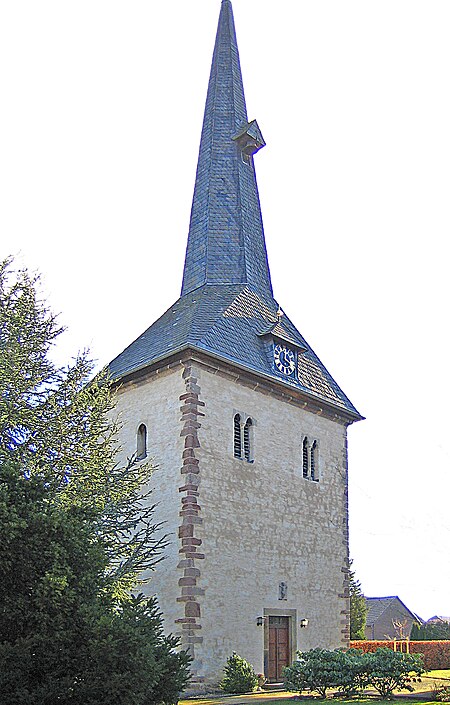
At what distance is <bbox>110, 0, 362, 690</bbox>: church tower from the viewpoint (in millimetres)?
17562

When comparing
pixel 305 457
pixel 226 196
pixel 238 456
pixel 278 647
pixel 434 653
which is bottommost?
pixel 434 653

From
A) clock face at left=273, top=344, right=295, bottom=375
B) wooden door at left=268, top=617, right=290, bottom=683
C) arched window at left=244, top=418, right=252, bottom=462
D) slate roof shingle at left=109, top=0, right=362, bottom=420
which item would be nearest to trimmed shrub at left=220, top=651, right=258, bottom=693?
wooden door at left=268, top=617, right=290, bottom=683

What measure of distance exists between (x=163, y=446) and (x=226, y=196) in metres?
9.95

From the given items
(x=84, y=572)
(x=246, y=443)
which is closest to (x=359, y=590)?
(x=246, y=443)

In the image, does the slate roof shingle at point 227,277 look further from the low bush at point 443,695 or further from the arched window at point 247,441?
the low bush at point 443,695

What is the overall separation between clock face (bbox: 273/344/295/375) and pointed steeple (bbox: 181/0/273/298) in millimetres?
2792

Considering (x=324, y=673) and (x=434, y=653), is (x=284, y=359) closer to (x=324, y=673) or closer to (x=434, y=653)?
(x=324, y=673)

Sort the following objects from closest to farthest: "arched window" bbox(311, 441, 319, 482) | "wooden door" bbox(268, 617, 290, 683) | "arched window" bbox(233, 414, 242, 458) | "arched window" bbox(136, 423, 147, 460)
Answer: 1. "wooden door" bbox(268, 617, 290, 683)
2. "arched window" bbox(233, 414, 242, 458)
3. "arched window" bbox(136, 423, 147, 460)
4. "arched window" bbox(311, 441, 319, 482)

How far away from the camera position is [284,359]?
71.1ft

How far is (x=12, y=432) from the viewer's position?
1400cm

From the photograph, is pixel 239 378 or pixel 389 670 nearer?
pixel 389 670

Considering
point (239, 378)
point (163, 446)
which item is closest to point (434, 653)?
point (239, 378)

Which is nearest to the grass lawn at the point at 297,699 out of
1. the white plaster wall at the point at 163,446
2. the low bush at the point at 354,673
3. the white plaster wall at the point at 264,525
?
the low bush at the point at 354,673

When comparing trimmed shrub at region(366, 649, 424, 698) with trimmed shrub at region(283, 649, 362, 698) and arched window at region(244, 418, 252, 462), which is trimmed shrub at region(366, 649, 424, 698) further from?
arched window at region(244, 418, 252, 462)
